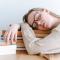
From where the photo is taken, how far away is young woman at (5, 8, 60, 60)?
3.13ft

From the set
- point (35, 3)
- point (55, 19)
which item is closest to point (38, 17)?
point (55, 19)

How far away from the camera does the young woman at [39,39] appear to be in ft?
3.13

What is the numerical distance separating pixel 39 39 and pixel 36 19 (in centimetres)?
23

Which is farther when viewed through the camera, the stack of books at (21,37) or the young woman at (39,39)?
the stack of books at (21,37)

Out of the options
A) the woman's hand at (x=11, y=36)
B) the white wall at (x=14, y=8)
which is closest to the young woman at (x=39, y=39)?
the woman's hand at (x=11, y=36)

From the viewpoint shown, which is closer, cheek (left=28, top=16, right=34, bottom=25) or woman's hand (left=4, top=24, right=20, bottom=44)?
woman's hand (left=4, top=24, right=20, bottom=44)

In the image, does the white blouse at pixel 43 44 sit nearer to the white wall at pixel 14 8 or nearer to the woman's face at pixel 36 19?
the woman's face at pixel 36 19

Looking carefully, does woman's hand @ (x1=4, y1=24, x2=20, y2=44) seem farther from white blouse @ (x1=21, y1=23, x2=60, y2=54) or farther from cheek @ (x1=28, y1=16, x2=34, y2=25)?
cheek @ (x1=28, y1=16, x2=34, y2=25)

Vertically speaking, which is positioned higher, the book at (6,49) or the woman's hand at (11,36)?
the woman's hand at (11,36)

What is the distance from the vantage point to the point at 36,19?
3.91 ft

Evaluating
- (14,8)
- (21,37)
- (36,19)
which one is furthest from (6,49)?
(14,8)

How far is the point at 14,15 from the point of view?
1.70 m

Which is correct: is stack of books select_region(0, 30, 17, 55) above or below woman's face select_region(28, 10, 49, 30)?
below

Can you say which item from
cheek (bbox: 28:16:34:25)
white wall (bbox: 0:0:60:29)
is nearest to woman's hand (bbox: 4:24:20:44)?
cheek (bbox: 28:16:34:25)
